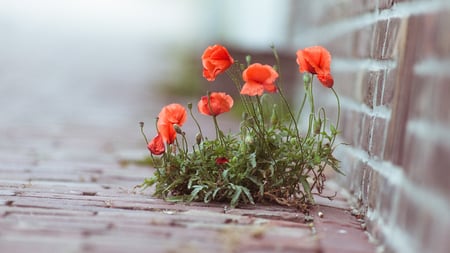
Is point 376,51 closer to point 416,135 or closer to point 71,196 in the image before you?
point 416,135

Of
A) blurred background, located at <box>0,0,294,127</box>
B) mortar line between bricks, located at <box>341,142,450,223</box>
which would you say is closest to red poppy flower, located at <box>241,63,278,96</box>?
mortar line between bricks, located at <box>341,142,450,223</box>

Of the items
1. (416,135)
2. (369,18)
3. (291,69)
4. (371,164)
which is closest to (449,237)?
(416,135)

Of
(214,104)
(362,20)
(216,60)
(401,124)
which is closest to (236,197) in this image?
(214,104)

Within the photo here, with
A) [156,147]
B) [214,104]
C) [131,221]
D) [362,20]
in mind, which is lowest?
[131,221]

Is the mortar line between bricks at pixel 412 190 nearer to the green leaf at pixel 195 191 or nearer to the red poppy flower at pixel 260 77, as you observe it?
the red poppy flower at pixel 260 77

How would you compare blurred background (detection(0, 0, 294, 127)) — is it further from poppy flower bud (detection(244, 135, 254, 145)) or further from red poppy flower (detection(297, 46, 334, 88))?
red poppy flower (detection(297, 46, 334, 88))

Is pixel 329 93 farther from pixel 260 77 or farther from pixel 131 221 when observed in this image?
pixel 131 221

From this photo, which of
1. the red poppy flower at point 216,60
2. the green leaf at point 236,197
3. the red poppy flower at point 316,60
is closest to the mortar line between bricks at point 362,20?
the red poppy flower at point 316,60
